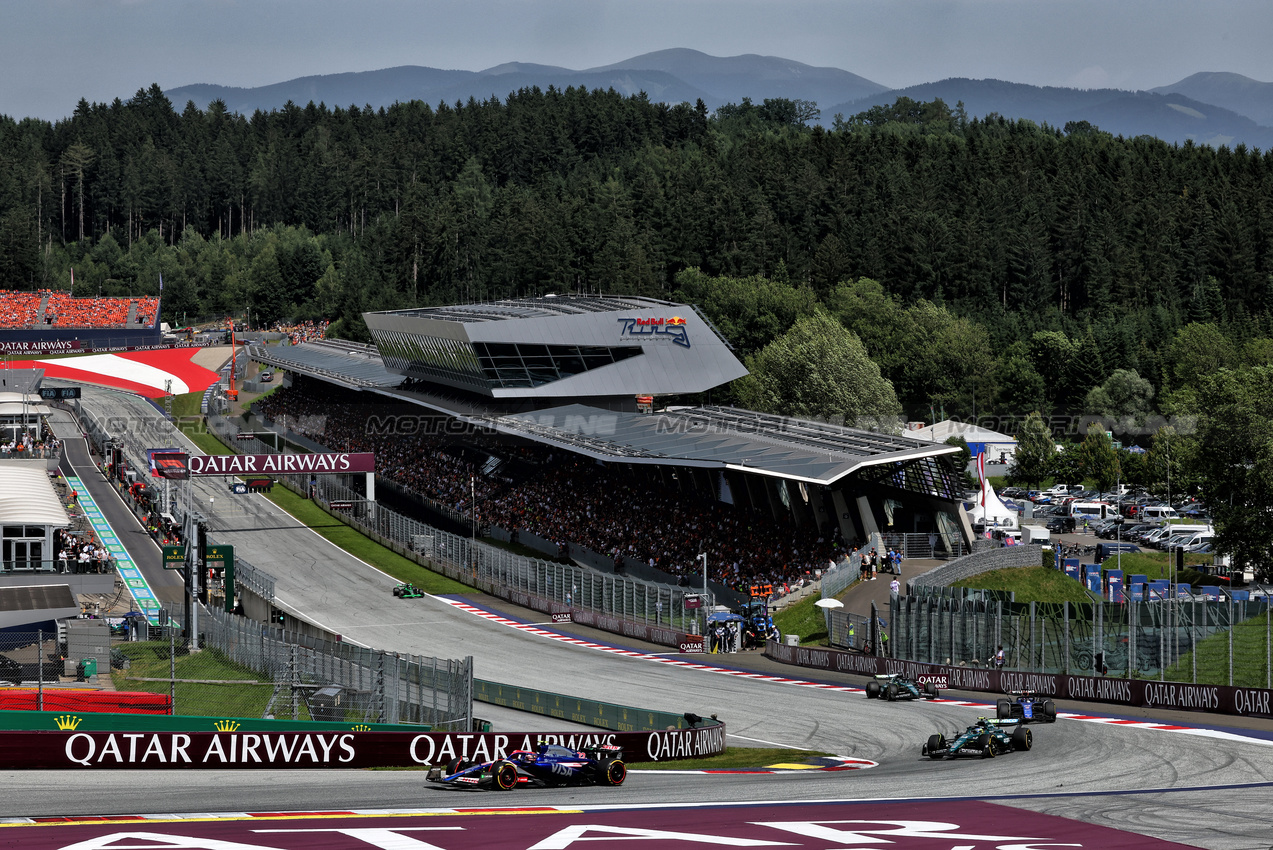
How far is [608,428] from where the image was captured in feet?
219

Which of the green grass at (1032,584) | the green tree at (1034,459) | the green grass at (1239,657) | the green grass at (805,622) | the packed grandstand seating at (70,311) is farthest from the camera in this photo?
the packed grandstand seating at (70,311)

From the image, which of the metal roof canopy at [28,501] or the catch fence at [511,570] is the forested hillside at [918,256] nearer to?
the catch fence at [511,570]

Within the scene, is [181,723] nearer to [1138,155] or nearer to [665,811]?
[665,811]

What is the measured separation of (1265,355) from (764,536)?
64.2 meters

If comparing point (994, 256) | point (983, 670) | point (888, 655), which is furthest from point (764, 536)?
point (994, 256)

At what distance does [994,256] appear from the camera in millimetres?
126938

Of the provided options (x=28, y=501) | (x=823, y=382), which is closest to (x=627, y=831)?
(x=28, y=501)

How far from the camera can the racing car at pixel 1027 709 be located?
27641 mm

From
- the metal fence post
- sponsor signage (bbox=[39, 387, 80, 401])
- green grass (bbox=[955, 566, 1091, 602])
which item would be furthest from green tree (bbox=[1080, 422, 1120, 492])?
sponsor signage (bbox=[39, 387, 80, 401])

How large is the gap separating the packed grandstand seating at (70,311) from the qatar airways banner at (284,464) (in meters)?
87.7

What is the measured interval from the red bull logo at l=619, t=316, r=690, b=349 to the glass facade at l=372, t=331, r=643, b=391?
1.09 meters

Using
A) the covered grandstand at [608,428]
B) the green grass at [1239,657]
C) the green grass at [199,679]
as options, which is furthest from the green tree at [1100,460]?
the green grass at [199,679]

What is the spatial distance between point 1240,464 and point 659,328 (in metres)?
36.2

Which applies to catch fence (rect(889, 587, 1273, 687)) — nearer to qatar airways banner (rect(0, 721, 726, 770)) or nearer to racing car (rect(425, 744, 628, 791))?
qatar airways banner (rect(0, 721, 726, 770))
